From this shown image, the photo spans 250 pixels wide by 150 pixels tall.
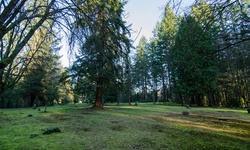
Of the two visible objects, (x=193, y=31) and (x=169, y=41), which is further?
(x=169, y=41)

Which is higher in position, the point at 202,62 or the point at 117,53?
the point at 202,62

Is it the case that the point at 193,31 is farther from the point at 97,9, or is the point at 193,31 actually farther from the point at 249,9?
the point at 97,9

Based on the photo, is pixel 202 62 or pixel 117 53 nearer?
pixel 117 53

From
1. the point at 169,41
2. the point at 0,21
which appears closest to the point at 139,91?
the point at 169,41

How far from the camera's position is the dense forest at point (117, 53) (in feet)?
9.62

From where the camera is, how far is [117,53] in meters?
3.37

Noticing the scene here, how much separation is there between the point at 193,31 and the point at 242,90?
22680 mm

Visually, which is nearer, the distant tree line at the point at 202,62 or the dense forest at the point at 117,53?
the dense forest at the point at 117,53

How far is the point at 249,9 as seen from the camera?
533 centimetres

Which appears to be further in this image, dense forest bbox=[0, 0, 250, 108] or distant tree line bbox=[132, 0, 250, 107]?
distant tree line bbox=[132, 0, 250, 107]

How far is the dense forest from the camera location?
293 cm

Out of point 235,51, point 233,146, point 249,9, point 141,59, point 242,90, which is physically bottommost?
point 233,146

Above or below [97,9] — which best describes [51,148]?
below

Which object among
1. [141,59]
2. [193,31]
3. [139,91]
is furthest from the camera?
[139,91]
